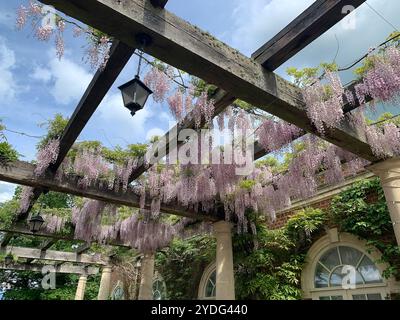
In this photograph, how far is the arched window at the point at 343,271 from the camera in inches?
193

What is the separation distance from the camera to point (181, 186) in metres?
5.02

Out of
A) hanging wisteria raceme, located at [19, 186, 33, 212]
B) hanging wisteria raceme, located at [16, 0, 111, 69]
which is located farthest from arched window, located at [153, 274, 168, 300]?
hanging wisteria raceme, located at [16, 0, 111, 69]

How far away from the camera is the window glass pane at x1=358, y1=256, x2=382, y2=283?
4906mm

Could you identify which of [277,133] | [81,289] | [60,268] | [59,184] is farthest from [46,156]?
[81,289]

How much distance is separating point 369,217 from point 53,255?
869cm

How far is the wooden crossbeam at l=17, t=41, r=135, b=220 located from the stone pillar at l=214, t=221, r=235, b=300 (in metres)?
3.00

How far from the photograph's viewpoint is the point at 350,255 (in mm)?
5320

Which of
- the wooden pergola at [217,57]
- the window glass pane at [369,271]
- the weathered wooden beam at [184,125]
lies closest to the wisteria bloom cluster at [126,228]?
the weathered wooden beam at [184,125]

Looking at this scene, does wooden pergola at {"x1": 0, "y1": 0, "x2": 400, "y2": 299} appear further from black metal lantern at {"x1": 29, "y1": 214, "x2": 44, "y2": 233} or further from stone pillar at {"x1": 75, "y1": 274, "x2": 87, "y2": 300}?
stone pillar at {"x1": 75, "y1": 274, "x2": 87, "y2": 300}

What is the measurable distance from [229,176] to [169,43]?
9.39ft

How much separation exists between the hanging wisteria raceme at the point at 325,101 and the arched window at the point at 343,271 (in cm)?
291

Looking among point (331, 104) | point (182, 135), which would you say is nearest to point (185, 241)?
point (182, 135)

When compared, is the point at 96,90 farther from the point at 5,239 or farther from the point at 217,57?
the point at 5,239

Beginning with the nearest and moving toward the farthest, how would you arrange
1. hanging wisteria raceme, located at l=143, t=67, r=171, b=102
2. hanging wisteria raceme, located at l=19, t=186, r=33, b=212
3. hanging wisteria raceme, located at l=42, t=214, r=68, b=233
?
hanging wisteria raceme, located at l=143, t=67, r=171, b=102
hanging wisteria raceme, located at l=19, t=186, r=33, b=212
hanging wisteria raceme, located at l=42, t=214, r=68, b=233
